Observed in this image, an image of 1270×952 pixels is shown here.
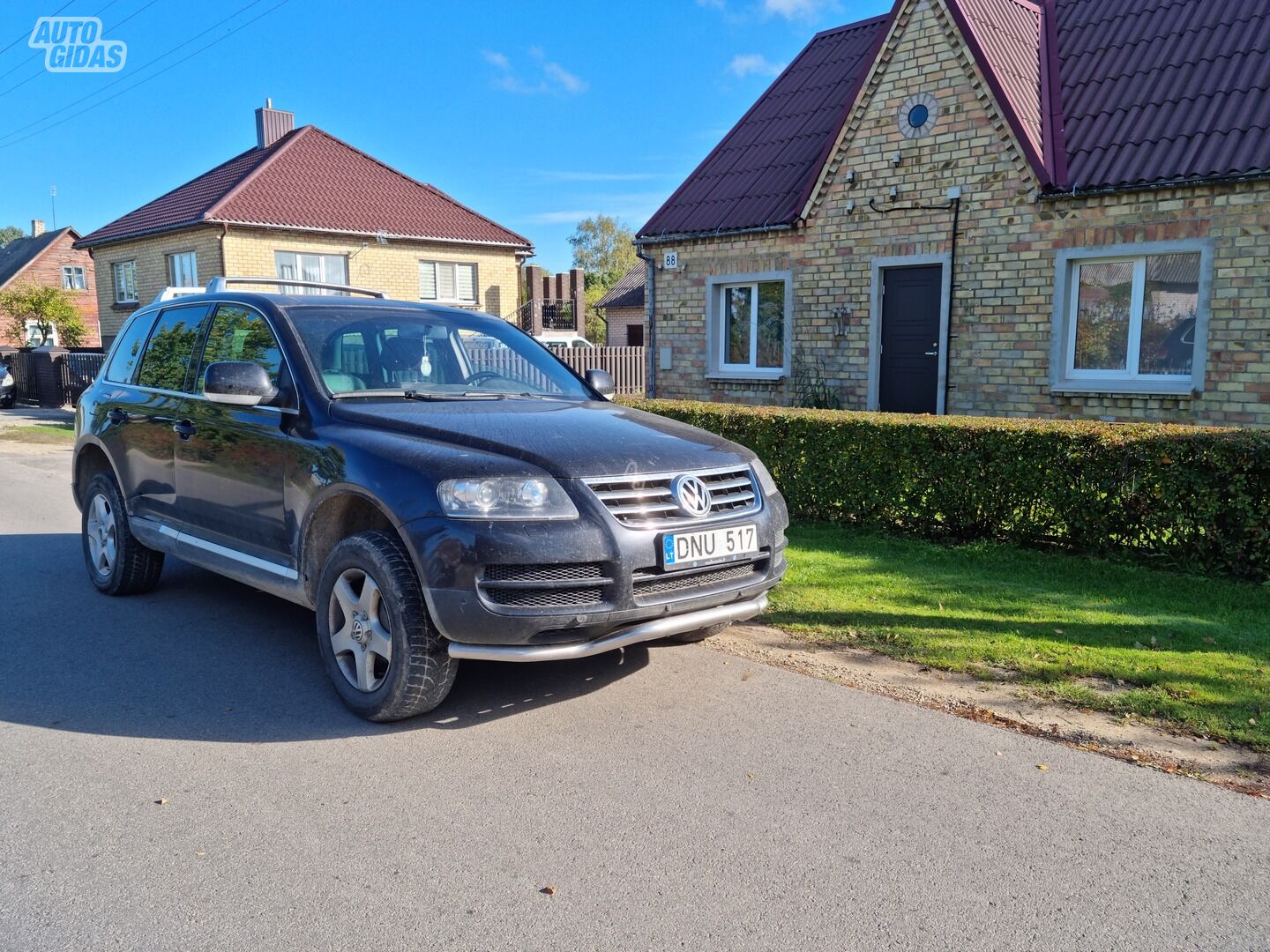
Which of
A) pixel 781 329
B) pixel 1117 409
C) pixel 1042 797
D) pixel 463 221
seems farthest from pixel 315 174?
pixel 1042 797

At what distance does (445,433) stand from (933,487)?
4761mm

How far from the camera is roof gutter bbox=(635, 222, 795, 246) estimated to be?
45.4ft

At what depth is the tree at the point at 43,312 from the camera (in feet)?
127

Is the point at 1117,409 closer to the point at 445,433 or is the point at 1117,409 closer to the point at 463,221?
the point at 445,433

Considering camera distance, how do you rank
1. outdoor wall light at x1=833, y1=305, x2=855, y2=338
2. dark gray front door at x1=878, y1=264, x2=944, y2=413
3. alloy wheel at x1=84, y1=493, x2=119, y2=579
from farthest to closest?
outdoor wall light at x1=833, y1=305, x2=855, y2=338 < dark gray front door at x1=878, y1=264, x2=944, y2=413 < alloy wheel at x1=84, y1=493, x2=119, y2=579

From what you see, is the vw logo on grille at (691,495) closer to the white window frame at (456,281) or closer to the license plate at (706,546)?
the license plate at (706,546)

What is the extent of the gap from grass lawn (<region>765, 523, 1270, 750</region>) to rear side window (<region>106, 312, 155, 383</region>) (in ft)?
14.6

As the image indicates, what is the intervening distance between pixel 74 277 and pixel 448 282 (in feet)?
133

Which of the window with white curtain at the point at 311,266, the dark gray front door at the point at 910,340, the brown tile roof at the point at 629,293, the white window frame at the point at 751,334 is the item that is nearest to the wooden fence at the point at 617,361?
the white window frame at the point at 751,334

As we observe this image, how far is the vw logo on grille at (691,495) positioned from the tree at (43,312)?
41830 millimetres

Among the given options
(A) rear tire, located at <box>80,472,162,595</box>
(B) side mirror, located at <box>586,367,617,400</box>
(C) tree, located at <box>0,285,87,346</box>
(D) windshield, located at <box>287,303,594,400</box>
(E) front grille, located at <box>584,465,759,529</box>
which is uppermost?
(C) tree, located at <box>0,285,87,346</box>

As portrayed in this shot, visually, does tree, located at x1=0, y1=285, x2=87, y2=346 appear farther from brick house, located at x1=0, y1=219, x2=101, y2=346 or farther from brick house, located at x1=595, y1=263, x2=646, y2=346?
brick house, located at x1=595, y1=263, x2=646, y2=346

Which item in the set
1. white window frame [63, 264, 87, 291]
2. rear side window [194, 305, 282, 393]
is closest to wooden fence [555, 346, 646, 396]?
rear side window [194, 305, 282, 393]

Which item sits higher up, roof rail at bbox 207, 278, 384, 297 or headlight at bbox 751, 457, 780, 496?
roof rail at bbox 207, 278, 384, 297
